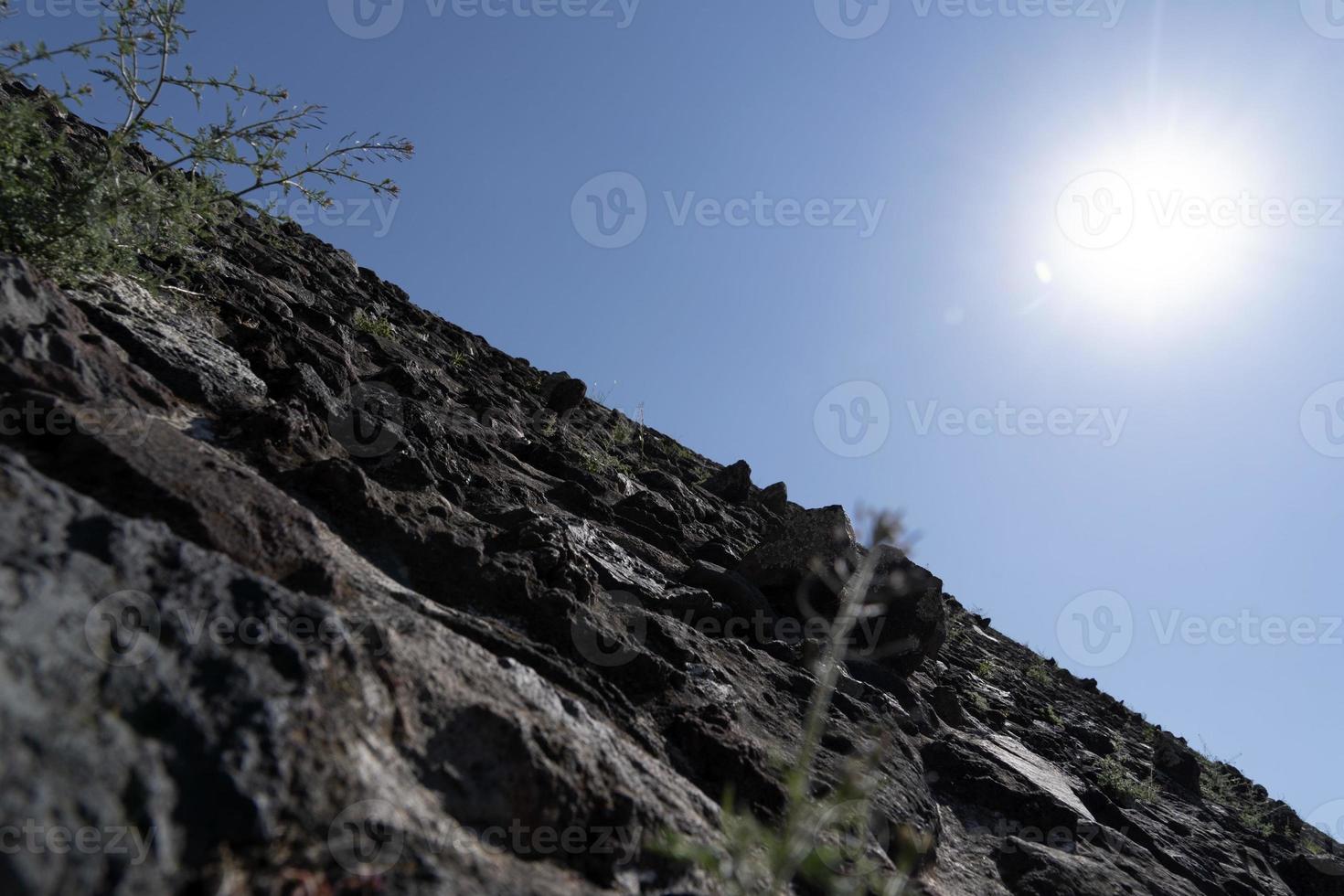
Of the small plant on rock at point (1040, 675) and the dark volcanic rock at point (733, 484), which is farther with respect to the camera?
the small plant on rock at point (1040, 675)

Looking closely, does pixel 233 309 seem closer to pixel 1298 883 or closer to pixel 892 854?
pixel 892 854

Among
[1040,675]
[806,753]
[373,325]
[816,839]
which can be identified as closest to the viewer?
[806,753]

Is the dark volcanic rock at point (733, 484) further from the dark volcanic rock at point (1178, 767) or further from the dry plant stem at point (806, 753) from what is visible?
the dry plant stem at point (806, 753)

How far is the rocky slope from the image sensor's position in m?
1.65

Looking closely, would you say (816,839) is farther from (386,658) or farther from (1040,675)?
(1040,675)

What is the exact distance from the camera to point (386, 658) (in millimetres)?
2324

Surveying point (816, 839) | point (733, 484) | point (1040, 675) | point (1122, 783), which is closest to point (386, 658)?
point (816, 839)

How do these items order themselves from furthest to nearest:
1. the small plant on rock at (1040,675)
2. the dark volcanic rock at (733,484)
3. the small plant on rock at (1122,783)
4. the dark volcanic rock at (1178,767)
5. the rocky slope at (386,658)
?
1. the small plant on rock at (1040,675)
2. the dark volcanic rock at (733,484)
3. the dark volcanic rock at (1178,767)
4. the small plant on rock at (1122,783)
5. the rocky slope at (386,658)

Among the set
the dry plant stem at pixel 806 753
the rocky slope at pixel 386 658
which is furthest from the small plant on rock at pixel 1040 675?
the dry plant stem at pixel 806 753

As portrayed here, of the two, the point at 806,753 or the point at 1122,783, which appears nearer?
the point at 806,753

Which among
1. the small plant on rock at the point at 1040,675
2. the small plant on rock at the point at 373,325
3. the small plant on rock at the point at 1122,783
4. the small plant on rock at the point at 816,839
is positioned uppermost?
the small plant on rock at the point at 1040,675

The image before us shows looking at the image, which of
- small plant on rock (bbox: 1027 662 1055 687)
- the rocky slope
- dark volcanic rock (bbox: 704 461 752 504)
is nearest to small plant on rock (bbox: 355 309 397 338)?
the rocky slope

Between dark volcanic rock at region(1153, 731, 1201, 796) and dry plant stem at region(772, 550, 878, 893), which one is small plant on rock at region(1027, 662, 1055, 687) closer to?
dark volcanic rock at region(1153, 731, 1201, 796)

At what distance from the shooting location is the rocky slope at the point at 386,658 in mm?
1651
